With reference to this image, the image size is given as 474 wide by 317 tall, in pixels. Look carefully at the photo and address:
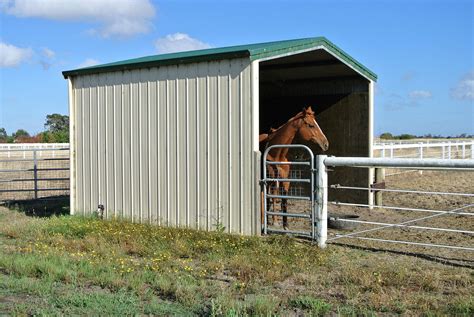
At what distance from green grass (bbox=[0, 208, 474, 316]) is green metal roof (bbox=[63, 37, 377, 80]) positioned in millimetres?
2811

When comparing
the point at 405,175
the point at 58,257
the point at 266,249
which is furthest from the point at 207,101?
the point at 405,175

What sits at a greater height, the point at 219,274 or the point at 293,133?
the point at 293,133

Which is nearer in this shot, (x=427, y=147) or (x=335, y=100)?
(x=335, y=100)

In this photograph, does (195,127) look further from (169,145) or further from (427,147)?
(427,147)

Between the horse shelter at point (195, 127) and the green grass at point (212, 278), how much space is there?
104 cm

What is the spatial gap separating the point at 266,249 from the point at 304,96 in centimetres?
641

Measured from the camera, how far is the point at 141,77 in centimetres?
1016

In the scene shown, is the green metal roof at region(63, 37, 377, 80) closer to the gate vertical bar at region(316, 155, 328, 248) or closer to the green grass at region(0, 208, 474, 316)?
the gate vertical bar at region(316, 155, 328, 248)

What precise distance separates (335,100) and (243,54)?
4530mm

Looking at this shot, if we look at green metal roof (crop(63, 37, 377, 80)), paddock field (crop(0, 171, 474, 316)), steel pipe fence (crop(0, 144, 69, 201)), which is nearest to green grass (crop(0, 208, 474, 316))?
paddock field (crop(0, 171, 474, 316))

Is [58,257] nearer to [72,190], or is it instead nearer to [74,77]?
[72,190]

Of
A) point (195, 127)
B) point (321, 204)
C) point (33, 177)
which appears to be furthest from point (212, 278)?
point (33, 177)

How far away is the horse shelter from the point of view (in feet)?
28.7

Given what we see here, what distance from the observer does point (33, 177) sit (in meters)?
23.6
